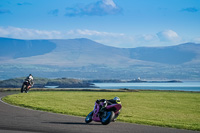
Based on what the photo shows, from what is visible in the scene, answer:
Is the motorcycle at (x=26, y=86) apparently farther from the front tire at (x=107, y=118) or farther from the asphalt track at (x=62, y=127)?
the front tire at (x=107, y=118)

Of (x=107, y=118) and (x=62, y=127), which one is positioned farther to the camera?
(x=107, y=118)

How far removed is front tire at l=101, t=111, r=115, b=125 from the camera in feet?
60.3

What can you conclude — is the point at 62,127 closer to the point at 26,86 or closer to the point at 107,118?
the point at 107,118

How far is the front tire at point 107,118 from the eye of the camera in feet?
60.3

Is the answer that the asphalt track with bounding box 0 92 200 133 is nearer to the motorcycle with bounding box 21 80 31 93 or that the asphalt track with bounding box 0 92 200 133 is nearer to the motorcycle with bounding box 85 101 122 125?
the motorcycle with bounding box 85 101 122 125

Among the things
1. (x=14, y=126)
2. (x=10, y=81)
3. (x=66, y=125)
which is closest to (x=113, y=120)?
(x=66, y=125)

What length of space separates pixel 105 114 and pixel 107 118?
0.47 meters

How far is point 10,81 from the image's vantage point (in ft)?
577

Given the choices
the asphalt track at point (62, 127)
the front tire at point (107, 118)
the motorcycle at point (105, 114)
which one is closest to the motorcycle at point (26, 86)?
the asphalt track at point (62, 127)

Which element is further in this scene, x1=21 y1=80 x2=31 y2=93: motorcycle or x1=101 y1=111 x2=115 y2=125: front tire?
x1=21 y1=80 x2=31 y2=93: motorcycle

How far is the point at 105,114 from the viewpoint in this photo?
18875mm

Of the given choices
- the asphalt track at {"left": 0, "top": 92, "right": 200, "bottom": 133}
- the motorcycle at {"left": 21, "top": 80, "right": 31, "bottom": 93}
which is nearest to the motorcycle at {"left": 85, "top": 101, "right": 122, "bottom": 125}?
the asphalt track at {"left": 0, "top": 92, "right": 200, "bottom": 133}

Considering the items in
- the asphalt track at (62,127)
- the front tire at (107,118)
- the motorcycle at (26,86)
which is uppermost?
the motorcycle at (26,86)

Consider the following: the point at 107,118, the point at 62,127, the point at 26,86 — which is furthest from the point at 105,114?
the point at 26,86
